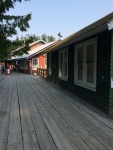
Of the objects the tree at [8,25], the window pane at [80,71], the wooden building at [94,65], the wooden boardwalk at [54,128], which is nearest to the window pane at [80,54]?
the wooden building at [94,65]

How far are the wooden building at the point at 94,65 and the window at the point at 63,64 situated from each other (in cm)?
96

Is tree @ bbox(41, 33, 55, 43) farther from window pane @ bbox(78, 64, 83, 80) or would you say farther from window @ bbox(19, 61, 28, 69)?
window pane @ bbox(78, 64, 83, 80)

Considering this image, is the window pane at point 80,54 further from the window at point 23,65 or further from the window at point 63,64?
the window at point 23,65

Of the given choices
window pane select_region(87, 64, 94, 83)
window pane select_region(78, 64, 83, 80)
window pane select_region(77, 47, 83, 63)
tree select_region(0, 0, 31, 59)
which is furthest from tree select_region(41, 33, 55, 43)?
window pane select_region(87, 64, 94, 83)

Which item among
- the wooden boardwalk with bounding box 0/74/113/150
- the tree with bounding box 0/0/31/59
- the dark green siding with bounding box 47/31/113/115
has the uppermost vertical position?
the tree with bounding box 0/0/31/59

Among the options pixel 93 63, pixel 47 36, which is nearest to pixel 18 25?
pixel 93 63

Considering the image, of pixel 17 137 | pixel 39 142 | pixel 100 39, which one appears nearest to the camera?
pixel 39 142

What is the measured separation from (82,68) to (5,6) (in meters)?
6.80

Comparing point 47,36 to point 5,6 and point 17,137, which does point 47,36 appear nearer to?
point 5,6

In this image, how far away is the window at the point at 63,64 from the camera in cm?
1210

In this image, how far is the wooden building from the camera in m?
6.11

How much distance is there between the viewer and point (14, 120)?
5531 millimetres

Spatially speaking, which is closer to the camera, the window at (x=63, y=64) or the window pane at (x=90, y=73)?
the window pane at (x=90, y=73)

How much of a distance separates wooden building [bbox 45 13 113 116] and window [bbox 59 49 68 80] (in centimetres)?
96
